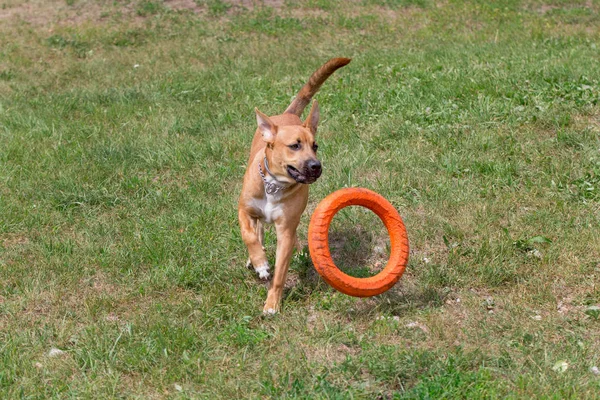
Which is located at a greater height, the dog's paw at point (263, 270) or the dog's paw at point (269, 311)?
the dog's paw at point (263, 270)

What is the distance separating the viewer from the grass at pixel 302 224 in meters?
4.67

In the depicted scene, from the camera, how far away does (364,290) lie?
199 inches

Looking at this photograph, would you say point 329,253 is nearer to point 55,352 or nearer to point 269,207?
point 269,207

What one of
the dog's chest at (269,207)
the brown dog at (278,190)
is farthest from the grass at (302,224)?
the dog's chest at (269,207)

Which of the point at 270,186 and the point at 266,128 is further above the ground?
the point at 266,128

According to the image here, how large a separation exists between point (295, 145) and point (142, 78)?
6509 mm

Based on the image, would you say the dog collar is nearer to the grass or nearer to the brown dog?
the brown dog

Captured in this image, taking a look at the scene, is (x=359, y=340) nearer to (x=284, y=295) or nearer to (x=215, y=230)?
(x=284, y=295)

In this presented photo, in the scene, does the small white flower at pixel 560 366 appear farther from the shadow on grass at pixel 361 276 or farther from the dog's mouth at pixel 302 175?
the dog's mouth at pixel 302 175

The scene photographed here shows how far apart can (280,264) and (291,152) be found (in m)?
0.82

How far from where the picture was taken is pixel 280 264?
548 centimetres

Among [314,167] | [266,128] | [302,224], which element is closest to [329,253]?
[314,167]

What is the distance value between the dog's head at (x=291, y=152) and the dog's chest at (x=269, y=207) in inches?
6.9

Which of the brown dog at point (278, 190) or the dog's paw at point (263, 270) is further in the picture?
the dog's paw at point (263, 270)
